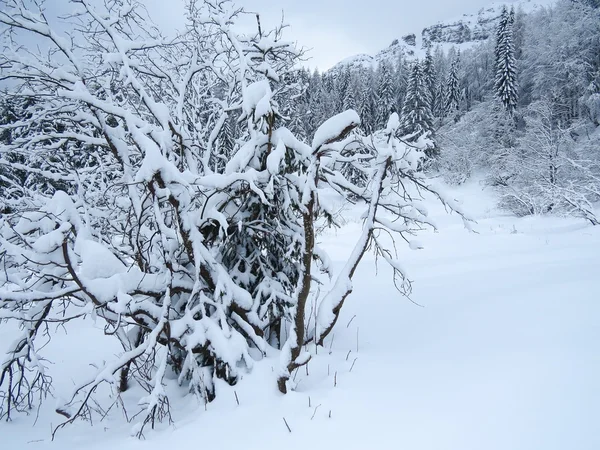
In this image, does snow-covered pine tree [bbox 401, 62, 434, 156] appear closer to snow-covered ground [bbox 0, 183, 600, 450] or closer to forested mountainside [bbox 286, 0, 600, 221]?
forested mountainside [bbox 286, 0, 600, 221]

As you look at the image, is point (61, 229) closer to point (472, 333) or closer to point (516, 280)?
point (472, 333)

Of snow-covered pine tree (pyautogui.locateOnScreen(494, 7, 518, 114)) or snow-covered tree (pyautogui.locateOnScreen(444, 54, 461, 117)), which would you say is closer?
snow-covered pine tree (pyautogui.locateOnScreen(494, 7, 518, 114))

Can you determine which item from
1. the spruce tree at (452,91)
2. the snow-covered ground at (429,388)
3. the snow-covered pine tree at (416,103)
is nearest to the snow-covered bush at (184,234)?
the snow-covered ground at (429,388)

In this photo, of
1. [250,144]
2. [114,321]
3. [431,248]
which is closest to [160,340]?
[114,321]

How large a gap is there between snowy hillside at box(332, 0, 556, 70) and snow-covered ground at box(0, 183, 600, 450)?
170284 mm

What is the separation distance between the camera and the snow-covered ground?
214 centimetres

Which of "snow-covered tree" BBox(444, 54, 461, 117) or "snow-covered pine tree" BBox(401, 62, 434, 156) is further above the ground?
"snow-covered tree" BBox(444, 54, 461, 117)

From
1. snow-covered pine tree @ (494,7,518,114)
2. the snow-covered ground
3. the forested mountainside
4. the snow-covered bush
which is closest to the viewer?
the snow-covered ground

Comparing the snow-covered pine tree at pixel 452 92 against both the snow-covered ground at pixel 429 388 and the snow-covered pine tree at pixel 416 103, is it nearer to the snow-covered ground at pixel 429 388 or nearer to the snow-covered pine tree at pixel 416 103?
the snow-covered pine tree at pixel 416 103

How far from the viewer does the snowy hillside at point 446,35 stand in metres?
156

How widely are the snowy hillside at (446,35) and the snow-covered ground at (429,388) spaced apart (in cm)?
17028

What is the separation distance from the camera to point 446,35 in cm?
16738

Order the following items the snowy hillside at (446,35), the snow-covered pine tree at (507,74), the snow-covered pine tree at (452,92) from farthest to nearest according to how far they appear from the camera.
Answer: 1. the snowy hillside at (446,35)
2. the snow-covered pine tree at (452,92)
3. the snow-covered pine tree at (507,74)

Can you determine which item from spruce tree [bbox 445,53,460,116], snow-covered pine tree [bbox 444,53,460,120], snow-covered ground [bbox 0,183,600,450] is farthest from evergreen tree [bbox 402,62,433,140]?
snow-covered ground [bbox 0,183,600,450]
